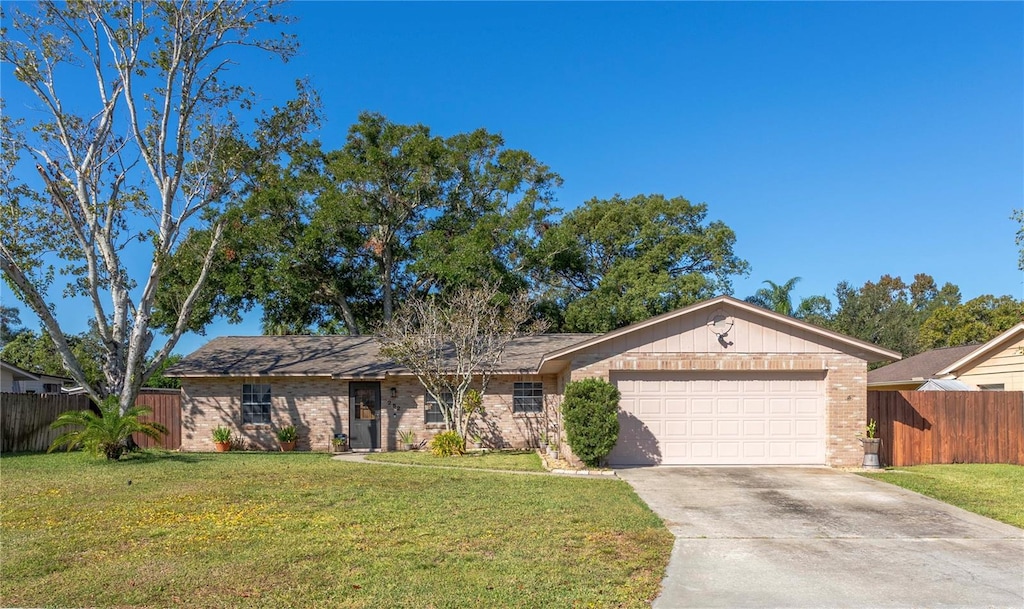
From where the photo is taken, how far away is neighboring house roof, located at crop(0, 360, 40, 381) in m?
27.6

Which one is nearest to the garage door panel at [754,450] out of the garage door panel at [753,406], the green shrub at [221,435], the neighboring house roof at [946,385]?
the garage door panel at [753,406]

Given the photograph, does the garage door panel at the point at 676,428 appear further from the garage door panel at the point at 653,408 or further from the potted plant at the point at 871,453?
the potted plant at the point at 871,453

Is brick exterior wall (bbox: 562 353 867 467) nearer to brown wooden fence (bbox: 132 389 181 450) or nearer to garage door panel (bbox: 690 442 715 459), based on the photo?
garage door panel (bbox: 690 442 715 459)

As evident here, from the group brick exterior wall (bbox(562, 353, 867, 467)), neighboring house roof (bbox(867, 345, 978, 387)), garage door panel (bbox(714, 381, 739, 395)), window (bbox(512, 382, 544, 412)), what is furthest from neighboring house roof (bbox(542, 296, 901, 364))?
neighboring house roof (bbox(867, 345, 978, 387))

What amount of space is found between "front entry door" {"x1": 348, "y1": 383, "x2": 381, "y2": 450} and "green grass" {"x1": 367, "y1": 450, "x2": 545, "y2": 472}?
2140mm

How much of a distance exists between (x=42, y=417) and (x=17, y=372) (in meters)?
8.99

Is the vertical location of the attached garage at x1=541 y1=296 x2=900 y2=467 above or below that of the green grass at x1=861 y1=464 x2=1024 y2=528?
above

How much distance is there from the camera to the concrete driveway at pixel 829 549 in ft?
22.1

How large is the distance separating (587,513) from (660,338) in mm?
6877

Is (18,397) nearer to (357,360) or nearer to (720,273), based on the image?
(357,360)

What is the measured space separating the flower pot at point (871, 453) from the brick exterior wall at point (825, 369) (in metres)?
0.22

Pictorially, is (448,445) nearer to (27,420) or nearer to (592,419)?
(592,419)

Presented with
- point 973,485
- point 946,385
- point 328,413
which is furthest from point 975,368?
point 328,413

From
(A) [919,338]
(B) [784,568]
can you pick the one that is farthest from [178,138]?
(A) [919,338]
